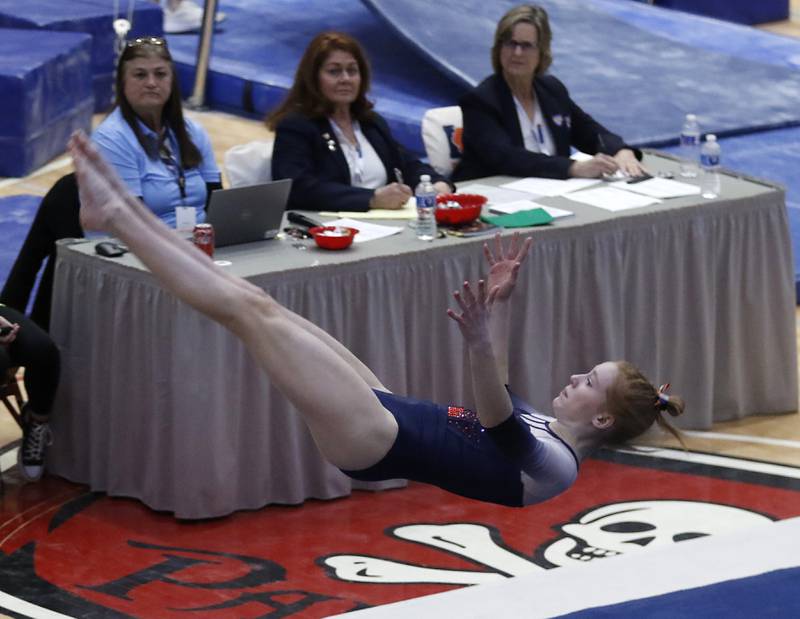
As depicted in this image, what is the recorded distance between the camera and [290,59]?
1068 cm

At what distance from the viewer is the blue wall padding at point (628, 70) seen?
31.0ft

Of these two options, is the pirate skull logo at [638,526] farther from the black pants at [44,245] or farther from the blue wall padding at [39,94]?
the blue wall padding at [39,94]

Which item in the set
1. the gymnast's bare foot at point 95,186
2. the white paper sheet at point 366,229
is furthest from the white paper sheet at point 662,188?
the gymnast's bare foot at point 95,186

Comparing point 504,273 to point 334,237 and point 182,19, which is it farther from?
point 182,19

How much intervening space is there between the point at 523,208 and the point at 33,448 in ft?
6.47

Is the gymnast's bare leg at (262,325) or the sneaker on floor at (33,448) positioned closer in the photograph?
the gymnast's bare leg at (262,325)

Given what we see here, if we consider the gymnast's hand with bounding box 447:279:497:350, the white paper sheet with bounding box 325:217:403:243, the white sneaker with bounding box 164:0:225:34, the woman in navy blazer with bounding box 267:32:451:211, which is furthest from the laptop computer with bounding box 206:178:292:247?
the white sneaker with bounding box 164:0:225:34

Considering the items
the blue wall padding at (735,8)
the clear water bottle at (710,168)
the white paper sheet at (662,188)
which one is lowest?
the white paper sheet at (662,188)

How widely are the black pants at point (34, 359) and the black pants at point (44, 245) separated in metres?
0.24

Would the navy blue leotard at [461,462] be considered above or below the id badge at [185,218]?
below

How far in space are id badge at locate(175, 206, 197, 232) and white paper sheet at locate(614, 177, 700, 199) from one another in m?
1.75

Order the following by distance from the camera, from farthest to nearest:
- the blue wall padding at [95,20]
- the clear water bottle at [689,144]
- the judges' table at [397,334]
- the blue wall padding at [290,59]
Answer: the blue wall padding at [95,20] → the blue wall padding at [290,59] → the clear water bottle at [689,144] → the judges' table at [397,334]

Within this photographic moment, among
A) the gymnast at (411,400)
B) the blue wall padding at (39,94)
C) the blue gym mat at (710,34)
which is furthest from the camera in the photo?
the blue gym mat at (710,34)

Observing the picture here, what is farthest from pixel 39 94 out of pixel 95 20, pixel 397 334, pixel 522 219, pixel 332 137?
pixel 397 334
